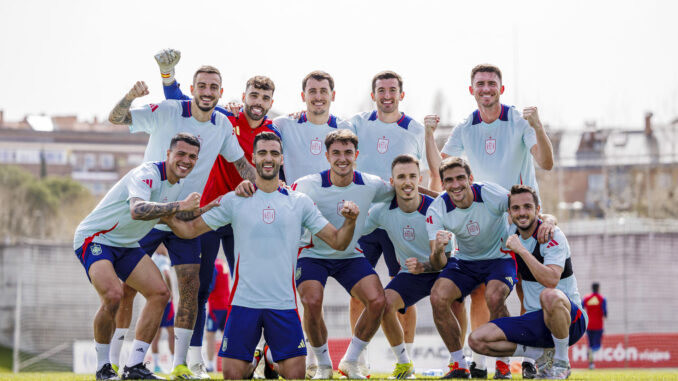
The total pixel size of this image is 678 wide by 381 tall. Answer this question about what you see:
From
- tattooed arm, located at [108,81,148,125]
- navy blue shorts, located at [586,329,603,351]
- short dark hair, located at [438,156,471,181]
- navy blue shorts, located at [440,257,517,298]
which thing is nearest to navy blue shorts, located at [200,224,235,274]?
tattooed arm, located at [108,81,148,125]

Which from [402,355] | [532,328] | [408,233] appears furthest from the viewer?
[408,233]

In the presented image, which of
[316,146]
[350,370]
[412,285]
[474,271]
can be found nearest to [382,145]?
[316,146]

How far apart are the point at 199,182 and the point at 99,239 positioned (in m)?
1.29

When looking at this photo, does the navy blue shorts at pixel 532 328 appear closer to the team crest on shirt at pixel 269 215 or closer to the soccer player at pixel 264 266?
the soccer player at pixel 264 266

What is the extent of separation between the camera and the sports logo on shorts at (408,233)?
917 centimetres

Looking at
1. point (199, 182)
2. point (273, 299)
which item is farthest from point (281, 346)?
point (199, 182)

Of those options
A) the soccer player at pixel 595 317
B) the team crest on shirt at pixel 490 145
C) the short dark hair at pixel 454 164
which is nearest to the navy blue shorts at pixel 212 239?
the short dark hair at pixel 454 164

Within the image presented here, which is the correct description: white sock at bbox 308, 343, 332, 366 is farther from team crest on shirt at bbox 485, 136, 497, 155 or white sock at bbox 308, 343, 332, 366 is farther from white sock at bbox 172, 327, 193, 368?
team crest on shirt at bbox 485, 136, 497, 155

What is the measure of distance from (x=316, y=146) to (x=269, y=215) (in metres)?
1.79

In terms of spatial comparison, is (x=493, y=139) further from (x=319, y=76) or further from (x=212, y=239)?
(x=212, y=239)

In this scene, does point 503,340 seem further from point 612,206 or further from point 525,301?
point 612,206

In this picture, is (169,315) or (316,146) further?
(169,315)

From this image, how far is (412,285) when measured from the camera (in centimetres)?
920

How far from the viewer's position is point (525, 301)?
342 inches
